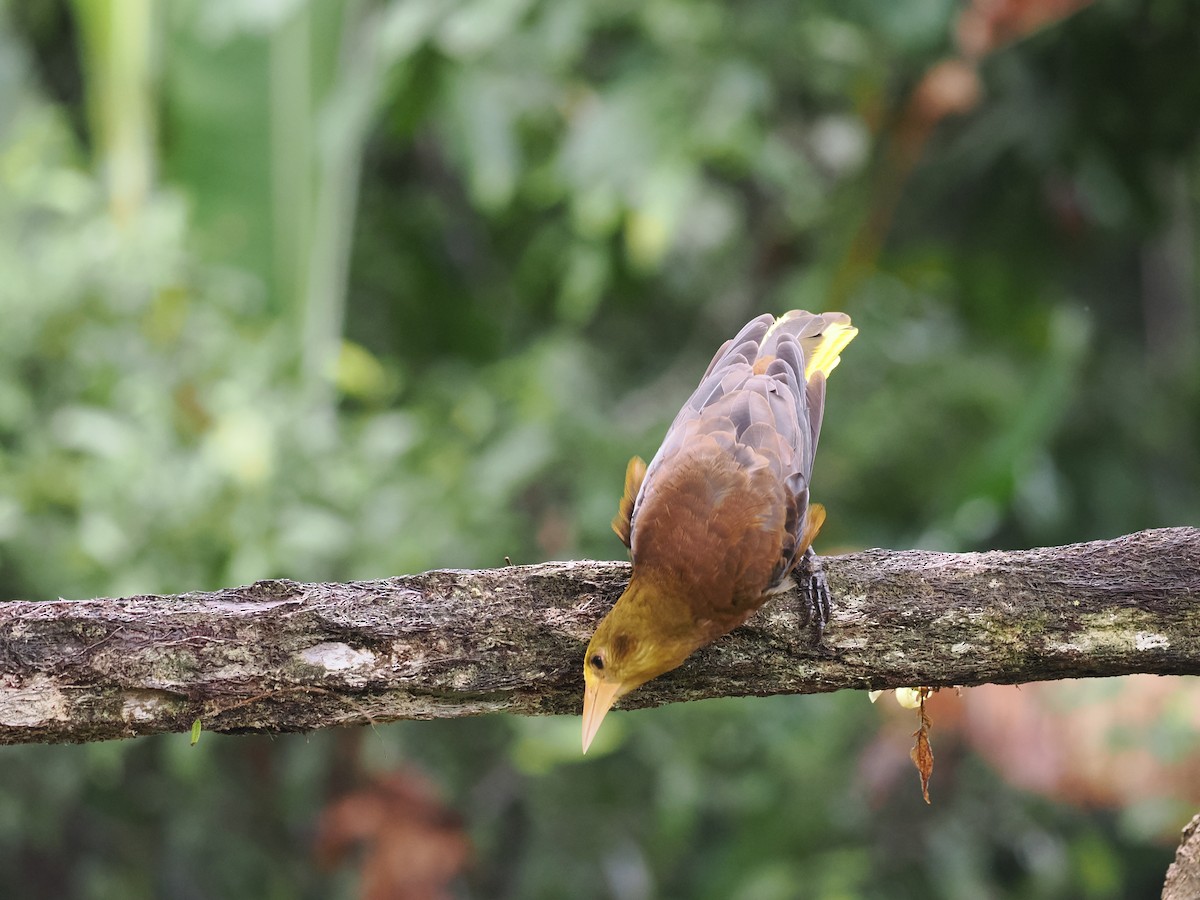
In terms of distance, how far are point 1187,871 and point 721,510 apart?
88 centimetres

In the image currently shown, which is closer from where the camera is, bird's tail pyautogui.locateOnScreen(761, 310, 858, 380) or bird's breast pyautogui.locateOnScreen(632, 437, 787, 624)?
bird's breast pyautogui.locateOnScreen(632, 437, 787, 624)

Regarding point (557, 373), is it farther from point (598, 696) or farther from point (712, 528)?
point (598, 696)

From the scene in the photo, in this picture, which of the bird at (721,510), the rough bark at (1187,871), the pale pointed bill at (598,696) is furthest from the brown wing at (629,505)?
the rough bark at (1187,871)

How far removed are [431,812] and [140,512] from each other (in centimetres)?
147

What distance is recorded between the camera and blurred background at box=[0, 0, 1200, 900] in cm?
408

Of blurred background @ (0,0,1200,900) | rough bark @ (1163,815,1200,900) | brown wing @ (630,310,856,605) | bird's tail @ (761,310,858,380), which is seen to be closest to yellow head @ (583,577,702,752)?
brown wing @ (630,310,856,605)

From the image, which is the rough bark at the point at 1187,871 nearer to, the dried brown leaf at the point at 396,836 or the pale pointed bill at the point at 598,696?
the pale pointed bill at the point at 598,696

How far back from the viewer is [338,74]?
5039mm

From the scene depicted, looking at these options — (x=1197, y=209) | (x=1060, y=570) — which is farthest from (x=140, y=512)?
(x=1197, y=209)

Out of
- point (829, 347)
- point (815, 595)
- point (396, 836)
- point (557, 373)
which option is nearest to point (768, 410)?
point (829, 347)

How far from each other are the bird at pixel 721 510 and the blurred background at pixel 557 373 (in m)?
1.26

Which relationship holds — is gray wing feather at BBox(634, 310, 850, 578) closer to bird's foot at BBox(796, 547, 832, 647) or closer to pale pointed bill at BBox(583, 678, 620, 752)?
bird's foot at BBox(796, 547, 832, 647)

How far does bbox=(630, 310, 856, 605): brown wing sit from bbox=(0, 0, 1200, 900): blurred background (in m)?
1.26

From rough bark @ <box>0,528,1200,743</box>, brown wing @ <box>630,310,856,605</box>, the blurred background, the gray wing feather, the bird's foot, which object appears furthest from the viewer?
the blurred background
